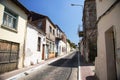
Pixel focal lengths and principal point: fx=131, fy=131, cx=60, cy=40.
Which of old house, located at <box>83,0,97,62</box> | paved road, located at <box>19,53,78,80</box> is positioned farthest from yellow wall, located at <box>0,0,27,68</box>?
old house, located at <box>83,0,97,62</box>

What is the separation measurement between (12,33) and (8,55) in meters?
1.69

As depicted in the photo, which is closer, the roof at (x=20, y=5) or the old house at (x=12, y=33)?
the old house at (x=12, y=33)

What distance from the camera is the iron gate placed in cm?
888

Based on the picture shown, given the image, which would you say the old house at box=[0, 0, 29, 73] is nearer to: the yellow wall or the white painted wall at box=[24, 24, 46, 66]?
the yellow wall

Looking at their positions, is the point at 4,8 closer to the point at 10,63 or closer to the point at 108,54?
the point at 10,63

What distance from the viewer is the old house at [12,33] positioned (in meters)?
8.93

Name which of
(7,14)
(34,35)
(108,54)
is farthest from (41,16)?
(108,54)

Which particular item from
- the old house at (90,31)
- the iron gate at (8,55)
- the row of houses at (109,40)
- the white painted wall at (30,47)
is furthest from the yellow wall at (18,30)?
the old house at (90,31)

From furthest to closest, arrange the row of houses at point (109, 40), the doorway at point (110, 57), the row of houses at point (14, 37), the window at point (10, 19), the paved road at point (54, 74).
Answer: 1. the window at point (10, 19)
2. the row of houses at point (14, 37)
3. the paved road at point (54, 74)
4. the doorway at point (110, 57)
5. the row of houses at point (109, 40)

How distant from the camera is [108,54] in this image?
5961 mm

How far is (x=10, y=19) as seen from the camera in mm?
10086

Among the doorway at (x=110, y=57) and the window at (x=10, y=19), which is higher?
the window at (x=10, y=19)

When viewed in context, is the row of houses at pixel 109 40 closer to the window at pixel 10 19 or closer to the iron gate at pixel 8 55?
the iron gate at pixel 8 55

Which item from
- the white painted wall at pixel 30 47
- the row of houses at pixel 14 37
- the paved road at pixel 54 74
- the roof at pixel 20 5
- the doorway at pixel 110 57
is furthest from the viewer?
the white painted wall at pixel 30 47
